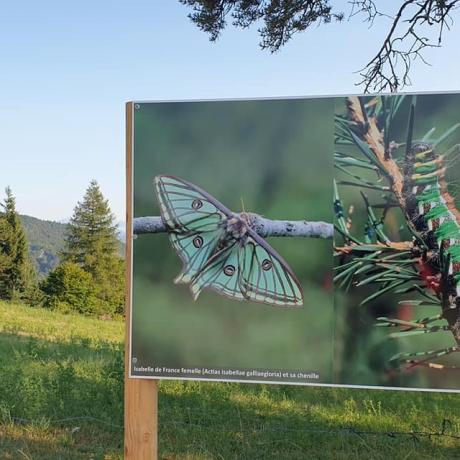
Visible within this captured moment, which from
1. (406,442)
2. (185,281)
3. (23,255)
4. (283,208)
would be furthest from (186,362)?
(23,255)

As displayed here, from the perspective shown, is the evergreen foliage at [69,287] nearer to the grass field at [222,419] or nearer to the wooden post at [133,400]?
the grass field at [222,419]

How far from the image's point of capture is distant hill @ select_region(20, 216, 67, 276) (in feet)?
493

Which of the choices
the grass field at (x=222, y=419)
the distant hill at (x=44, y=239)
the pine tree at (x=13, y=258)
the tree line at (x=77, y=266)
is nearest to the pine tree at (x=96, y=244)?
the tree line at (x=77, y=266)

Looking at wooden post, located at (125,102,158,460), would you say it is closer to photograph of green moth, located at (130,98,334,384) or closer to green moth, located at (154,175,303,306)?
photograph of green moth, located at (130,98,334,384)

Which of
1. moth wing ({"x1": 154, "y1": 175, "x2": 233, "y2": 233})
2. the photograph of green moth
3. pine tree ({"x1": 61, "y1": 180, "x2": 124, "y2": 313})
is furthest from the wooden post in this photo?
pine tree ({"x1": 61, "y1": 180, "x2": 124, "y2": 313})

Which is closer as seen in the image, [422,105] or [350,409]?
[422,105]

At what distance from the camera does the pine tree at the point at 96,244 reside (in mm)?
63875

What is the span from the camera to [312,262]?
3055 mm

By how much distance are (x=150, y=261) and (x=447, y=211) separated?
148 centimetres

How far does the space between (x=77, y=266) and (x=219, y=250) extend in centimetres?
4874

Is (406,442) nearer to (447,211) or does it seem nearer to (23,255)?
(447,211)

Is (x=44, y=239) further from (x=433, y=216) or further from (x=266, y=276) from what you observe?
(x=433, y=216)

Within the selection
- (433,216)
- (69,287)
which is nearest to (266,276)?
(433,216)

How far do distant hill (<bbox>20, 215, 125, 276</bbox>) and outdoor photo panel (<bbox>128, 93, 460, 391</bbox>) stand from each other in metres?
Result: 146
